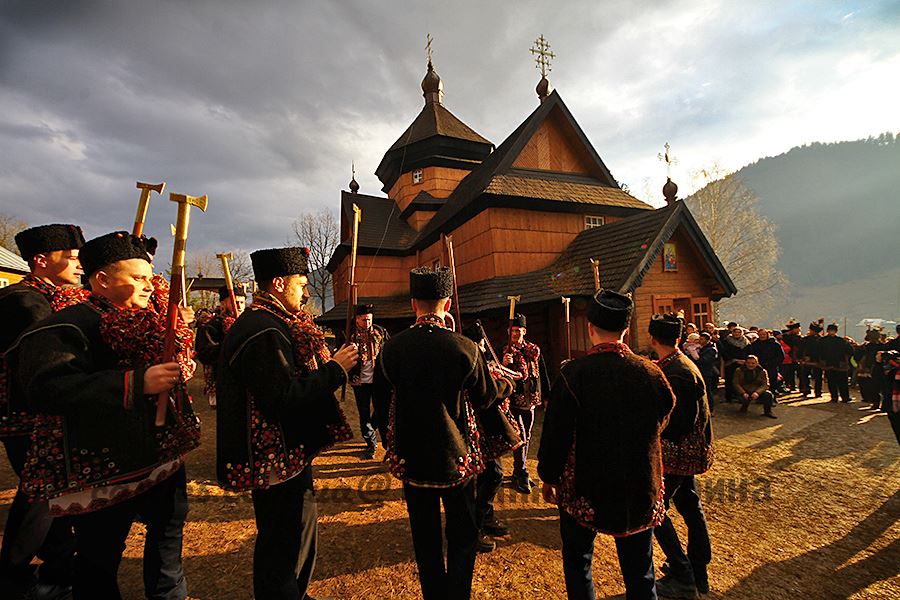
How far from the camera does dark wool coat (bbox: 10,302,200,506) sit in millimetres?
1859

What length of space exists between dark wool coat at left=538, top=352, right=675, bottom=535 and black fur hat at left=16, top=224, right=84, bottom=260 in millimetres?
4054

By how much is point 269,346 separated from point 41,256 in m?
2.47

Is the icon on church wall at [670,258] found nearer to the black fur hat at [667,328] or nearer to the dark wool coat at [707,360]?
the dark wool coat at [707,360]

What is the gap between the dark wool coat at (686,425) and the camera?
114 inches

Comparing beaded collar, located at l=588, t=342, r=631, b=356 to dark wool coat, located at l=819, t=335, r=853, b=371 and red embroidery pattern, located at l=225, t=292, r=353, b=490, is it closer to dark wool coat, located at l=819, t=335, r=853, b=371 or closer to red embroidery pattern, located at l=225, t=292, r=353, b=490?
red embroidery pattern, located at l=225, t=292, r=353, b=490

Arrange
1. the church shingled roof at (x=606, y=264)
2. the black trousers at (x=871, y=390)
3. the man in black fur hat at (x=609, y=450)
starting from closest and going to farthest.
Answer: the man in black fur hat at (x=609, y=450)
the black trousers at (x=871, y=390)
the church shingled roof at (x=606, y=264)

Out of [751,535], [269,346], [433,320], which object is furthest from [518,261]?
[269,346]

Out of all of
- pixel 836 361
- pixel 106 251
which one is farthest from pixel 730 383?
pixel 106 251

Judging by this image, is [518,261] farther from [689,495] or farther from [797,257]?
[797,257]

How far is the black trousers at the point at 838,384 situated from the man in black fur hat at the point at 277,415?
1352 cm

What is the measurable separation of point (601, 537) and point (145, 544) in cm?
405

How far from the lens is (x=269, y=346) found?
215 cm

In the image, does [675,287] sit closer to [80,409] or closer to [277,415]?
[277,415]

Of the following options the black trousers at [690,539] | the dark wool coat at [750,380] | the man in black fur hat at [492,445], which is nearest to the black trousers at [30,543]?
the man in black fur hat at [492,445]
